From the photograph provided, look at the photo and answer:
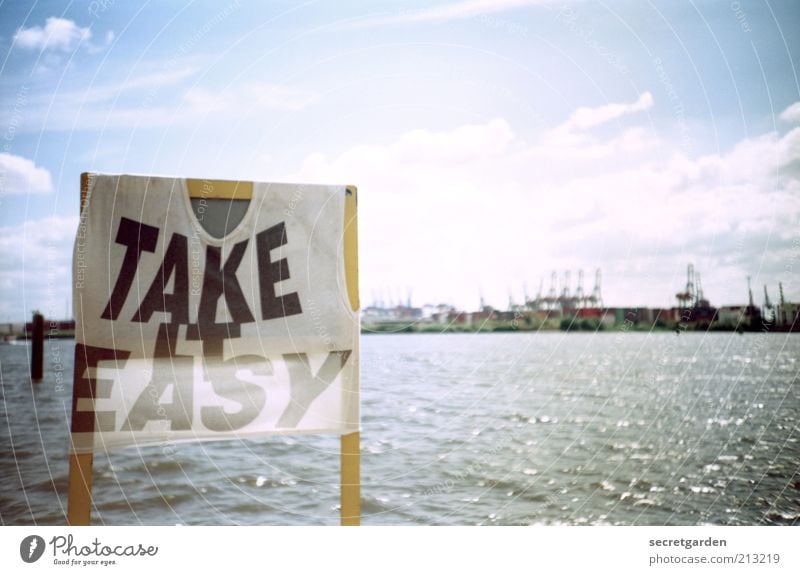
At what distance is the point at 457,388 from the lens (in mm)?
13273

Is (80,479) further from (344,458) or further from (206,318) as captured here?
(344,458)

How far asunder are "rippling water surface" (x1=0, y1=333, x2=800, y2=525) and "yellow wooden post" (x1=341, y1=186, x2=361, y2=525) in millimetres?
2075

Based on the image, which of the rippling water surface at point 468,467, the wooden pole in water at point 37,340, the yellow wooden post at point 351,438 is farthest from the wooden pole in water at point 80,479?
the wooden pole in water at point 37,340

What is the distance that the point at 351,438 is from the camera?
229 centimetres

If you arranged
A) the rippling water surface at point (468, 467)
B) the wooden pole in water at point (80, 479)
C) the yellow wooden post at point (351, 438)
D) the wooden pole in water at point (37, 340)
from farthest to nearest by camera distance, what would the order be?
1. the wooden pole in water at point (37, 340)
2. the rippling water surface at point (468, 467)
3. the yellow wooden post at point (351, 438)
4. the wooden pole in water at point (80, 479)

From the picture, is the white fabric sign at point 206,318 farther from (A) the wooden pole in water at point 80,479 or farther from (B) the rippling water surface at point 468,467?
(B) the rippling water surface at point 468,467

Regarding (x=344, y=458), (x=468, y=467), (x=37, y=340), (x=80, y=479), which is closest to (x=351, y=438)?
(x=344, y=458)

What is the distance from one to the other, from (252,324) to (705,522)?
3.51m

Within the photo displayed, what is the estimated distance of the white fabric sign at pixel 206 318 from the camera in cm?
220

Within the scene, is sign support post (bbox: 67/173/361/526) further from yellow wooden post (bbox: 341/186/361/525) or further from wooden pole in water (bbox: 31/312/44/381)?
wooden pole in water (bbox: 31/312/44/381)

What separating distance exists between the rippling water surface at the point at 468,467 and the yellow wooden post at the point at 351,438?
81.7 inches

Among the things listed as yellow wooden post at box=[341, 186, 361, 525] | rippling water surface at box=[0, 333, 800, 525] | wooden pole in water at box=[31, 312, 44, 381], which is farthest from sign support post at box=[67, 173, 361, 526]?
wooden pole in water at box=[31, 312, 44, 381]

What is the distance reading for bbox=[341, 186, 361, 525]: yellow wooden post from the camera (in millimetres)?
2262

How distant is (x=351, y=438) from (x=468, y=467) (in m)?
3.96
